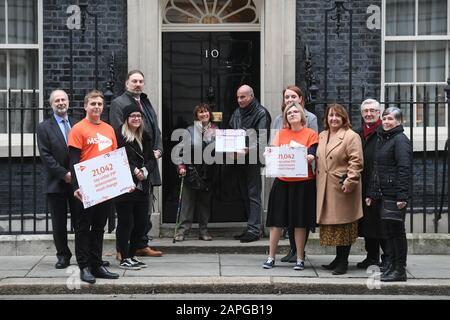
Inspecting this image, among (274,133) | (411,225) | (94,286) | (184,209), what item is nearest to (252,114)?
(274,133)

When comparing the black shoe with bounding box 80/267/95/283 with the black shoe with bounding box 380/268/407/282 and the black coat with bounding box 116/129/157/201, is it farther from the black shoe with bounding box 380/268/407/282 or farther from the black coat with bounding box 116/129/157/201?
the black shoe with bounding box 380/268/407/282

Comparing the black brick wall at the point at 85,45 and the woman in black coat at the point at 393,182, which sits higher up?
the black brick wall at the point at 85,45

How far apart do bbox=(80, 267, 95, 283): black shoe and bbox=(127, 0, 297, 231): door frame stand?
8.04ft

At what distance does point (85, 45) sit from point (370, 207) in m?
4.40

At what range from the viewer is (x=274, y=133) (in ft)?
31.3

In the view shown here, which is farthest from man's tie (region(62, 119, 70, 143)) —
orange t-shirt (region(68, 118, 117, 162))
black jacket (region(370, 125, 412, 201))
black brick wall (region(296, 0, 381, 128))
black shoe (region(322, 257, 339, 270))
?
black brick wall (region(296, 0, 381, 128))

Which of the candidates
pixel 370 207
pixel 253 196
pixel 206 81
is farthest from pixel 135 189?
A: pixel 206 81

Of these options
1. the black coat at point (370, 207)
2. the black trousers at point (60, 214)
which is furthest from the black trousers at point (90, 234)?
the black coat at point (370, 207)

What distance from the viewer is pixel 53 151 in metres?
8.70

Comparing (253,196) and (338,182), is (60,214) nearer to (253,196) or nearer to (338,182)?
(253,196)

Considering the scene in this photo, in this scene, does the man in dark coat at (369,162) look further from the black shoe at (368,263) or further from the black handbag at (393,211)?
the black handbag at (393,211)

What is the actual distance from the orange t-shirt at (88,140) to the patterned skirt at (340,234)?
2.43 metres

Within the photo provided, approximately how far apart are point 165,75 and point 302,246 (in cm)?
341

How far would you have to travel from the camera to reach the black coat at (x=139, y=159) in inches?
334
